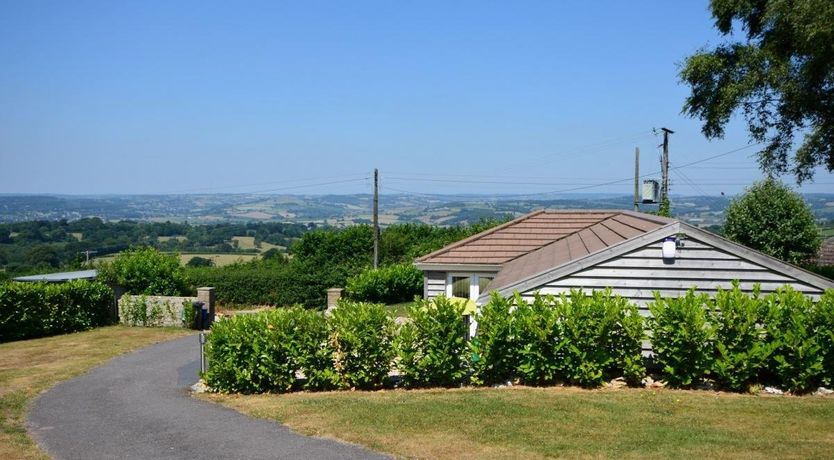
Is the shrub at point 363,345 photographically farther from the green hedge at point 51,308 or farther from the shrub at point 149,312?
the shrub at point 149,312

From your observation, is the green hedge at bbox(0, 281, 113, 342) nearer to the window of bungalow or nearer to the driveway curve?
the driveway curve

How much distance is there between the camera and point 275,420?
38.2ft

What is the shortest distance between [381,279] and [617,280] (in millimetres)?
20963

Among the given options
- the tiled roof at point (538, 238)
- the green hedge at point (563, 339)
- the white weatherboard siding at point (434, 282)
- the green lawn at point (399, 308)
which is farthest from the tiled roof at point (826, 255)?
the green hedge at point (563, 339)

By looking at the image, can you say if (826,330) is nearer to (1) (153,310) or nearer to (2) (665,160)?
(1) (153,310)

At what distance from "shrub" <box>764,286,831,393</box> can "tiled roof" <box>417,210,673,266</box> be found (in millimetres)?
5483

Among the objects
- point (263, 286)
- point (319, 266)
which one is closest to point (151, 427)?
point (263, 286)

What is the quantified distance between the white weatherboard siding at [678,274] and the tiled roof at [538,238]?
3.42 metres

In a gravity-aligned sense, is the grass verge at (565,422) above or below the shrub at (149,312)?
above

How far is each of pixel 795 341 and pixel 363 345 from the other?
7.32 metres

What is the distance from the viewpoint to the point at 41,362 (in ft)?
64.1

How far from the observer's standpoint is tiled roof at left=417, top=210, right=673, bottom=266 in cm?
1881

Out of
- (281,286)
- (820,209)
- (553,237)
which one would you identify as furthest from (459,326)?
(820,209)

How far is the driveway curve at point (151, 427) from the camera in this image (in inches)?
398
